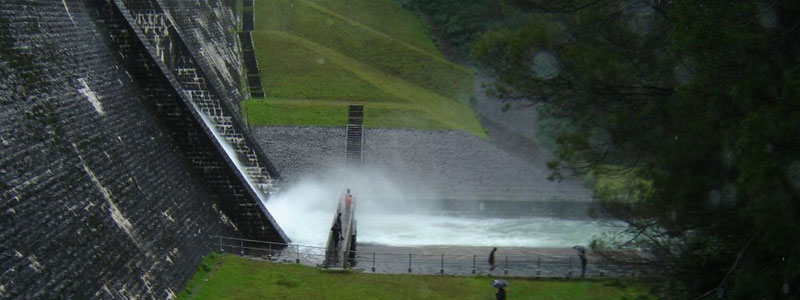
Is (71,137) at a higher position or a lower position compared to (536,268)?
higher

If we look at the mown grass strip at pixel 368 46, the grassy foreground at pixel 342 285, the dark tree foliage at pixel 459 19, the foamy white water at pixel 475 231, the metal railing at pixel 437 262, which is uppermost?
the dark tree foliage at pixel 459 19

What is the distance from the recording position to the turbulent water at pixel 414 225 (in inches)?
823

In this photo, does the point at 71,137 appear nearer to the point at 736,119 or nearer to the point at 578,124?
the point at 578,124

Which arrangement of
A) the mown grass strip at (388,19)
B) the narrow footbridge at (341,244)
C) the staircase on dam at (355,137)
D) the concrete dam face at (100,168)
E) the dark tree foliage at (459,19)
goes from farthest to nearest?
the mown grass strip at (388,19) → the dark tree foliage at (459,19) → the staircase on dam at (355,137) → the narrow footbridge at (341,244) → the concrete dam face at (100,168)

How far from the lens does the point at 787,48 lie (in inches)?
303

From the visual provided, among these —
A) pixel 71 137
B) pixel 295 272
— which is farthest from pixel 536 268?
pixel 71 137

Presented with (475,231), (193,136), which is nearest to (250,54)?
(475,231)

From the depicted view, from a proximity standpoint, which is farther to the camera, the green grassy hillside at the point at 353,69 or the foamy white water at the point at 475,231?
the green grassy hillside at the point at 353,69

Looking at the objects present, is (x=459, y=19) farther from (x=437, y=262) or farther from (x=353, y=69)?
(x=437, y=262)

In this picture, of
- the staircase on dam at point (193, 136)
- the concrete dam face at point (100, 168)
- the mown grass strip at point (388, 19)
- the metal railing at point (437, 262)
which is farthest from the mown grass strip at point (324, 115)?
the concrete dam face at point (100, 168)

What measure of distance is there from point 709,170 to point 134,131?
9.50m

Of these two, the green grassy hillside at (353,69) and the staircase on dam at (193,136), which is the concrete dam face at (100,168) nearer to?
the staircase on dam at (193,136)

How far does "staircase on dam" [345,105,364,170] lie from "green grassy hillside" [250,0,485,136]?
0.36 m

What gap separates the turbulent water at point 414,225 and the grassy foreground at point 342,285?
4260mm
